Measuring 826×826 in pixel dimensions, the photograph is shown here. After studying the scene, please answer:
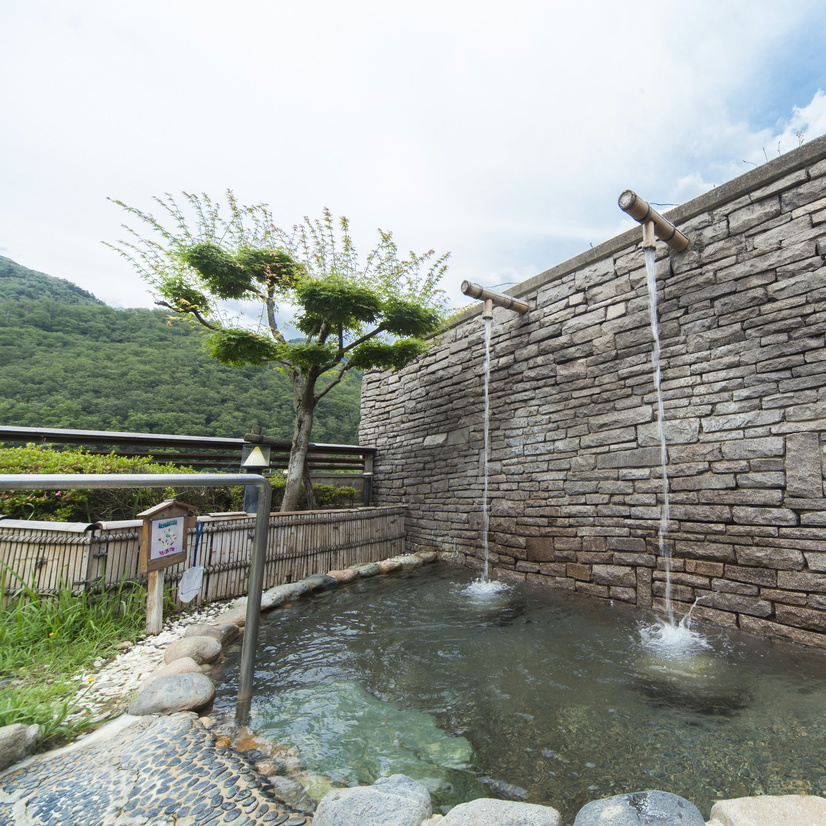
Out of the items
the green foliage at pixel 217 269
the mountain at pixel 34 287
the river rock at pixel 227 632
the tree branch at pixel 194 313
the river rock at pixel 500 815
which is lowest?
the river rock at pixel 227 632

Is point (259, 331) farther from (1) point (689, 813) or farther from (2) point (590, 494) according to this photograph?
(1) point (689, 813)

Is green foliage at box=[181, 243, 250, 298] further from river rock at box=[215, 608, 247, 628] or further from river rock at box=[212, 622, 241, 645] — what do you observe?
river rock at box=[212, 622, 241, 645]

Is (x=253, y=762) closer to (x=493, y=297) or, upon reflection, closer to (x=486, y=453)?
(x=486, y=453)

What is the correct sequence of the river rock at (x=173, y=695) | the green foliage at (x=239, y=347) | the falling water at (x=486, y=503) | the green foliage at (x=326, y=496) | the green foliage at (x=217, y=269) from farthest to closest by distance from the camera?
the green foliage at (x=326, y=496) < the green foliage at (x=217, y=269) < the green foliage at (x=239, y=347) < the falling water at (x=486, y=503) < the river rock at (x=173, y=695)

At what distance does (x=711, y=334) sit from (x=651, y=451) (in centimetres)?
109

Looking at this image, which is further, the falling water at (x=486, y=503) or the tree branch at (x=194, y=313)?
the tree branch at (x=194, y=313)

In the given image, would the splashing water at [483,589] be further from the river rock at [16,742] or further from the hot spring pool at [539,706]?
the river rock at [16,742]

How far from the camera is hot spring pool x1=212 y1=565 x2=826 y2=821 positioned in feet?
5.08

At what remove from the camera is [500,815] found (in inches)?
48.8

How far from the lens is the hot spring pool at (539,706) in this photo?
155cm

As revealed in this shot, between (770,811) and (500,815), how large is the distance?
79 centimetres

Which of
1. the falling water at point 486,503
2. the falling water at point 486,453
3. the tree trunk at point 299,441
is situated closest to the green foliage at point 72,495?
the tree trunk at point 299,441

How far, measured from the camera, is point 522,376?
502cm

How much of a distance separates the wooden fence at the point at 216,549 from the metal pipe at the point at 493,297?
3.11m
